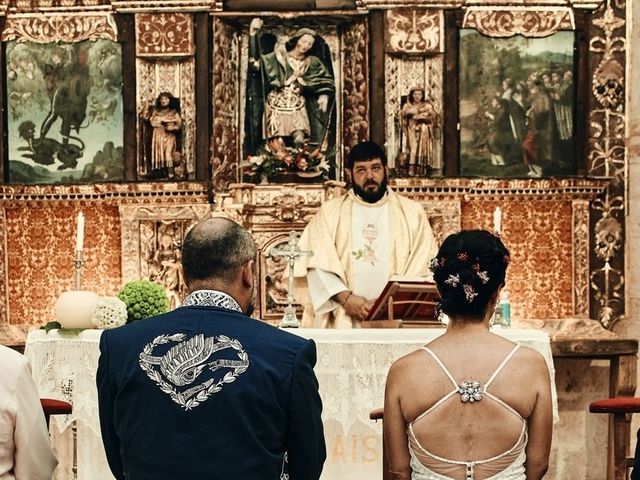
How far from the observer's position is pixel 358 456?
6691mm

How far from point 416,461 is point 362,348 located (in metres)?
2.59

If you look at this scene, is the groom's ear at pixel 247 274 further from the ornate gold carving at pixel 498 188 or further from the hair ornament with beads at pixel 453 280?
the ornate gold carving at pixel 498 188

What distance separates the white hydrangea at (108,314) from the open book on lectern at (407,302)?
1348mm

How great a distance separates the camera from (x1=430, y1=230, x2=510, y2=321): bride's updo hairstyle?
12.8 ft

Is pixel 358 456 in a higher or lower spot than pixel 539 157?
lower

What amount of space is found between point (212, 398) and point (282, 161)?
19.1 ft

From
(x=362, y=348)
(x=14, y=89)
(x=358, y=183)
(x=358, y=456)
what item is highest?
(x=14, y=89)

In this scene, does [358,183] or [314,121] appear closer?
[358,183]

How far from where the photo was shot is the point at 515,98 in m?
9.30

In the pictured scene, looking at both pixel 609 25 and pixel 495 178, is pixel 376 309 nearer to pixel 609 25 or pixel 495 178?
pixel 495 178

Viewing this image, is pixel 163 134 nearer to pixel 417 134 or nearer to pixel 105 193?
pixel 105 193

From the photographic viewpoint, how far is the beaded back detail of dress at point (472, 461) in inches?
150

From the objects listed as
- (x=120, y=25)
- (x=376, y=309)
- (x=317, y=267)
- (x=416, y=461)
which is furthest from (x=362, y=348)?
(x=120, y=25)

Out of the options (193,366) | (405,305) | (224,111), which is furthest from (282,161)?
(193,366)
